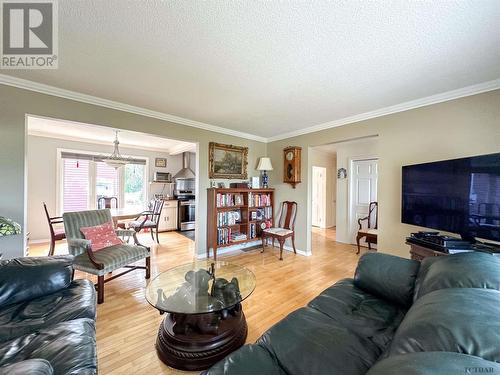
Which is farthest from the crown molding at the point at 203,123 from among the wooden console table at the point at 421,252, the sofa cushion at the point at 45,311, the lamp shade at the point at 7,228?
the sofa cushion at the point at 45,311

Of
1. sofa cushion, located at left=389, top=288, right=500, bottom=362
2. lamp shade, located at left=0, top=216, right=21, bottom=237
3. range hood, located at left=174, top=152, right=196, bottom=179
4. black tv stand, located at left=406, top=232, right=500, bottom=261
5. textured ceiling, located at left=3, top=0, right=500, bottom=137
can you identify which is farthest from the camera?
range hood, located at left=174, top=152, right=196, bottom=179

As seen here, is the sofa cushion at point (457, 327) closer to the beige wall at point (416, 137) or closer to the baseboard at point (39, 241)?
the beige wall at point (416, 137)

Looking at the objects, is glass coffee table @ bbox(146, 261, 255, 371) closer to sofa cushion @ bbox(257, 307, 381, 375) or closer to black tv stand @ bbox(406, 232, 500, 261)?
sofa cushion @ bbox(257, 307, 381, 375)

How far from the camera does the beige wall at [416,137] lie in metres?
2.28

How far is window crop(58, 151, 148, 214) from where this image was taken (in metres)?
4.93

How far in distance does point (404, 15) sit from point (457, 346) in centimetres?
178

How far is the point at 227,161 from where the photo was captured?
164 inches

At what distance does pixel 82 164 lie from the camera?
5145mm

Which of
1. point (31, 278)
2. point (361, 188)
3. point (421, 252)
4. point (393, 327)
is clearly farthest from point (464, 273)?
point (361, 188)

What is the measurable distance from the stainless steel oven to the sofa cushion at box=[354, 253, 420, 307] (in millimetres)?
5092

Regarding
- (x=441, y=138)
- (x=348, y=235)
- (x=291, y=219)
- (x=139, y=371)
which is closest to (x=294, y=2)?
(x=441, y=138)

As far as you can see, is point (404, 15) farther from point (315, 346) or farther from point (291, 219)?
point (291, 219)
